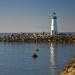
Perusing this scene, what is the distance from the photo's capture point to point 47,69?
34812 mm

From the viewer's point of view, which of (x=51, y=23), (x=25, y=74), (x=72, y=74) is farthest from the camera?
(x=51, y=23)

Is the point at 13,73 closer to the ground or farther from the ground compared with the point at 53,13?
closer to the ground

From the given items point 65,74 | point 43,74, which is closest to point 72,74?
point 65,74

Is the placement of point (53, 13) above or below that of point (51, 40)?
above

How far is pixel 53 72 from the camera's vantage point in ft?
106

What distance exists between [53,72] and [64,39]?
74.6 meters

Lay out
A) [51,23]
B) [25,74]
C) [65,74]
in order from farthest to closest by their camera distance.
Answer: [51,23], [25,74], [65,74]

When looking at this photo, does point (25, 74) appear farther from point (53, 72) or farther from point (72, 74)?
point (72, 74)

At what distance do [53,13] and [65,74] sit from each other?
84.3 meters

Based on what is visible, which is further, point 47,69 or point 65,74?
point 47,69

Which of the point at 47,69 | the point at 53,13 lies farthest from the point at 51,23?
the point at 47,69

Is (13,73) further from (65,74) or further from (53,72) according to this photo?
(65,74)

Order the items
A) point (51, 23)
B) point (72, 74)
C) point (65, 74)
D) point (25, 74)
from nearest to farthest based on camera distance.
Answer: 1. point (72, 74)
2. point (65, 74)
3. point (25, 74)
4. point (51, 23)

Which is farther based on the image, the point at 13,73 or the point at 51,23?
the point at 51,23
